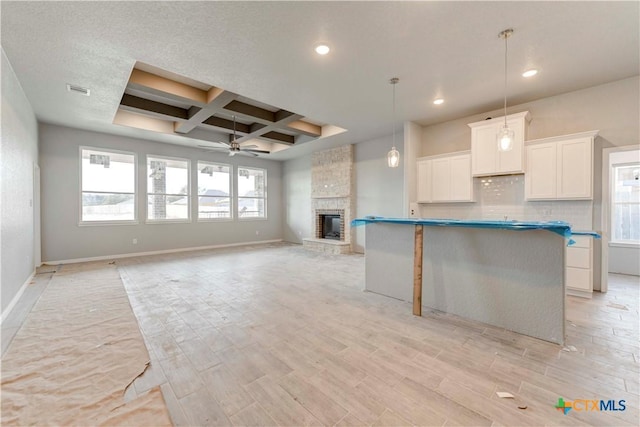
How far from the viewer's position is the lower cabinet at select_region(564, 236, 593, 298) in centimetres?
363

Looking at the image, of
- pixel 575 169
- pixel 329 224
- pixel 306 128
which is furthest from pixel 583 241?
pixel 329 224

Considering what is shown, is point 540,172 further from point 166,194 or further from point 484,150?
point 166,194

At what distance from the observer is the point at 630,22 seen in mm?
2574

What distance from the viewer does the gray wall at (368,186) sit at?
6.48 m

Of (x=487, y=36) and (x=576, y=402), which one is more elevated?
(x=487, y=36)

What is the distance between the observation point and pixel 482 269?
2.88 metres

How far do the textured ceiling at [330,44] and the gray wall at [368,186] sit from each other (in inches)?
91.6

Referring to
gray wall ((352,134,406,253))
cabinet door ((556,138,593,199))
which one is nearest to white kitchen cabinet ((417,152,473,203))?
gray wall ((352,134,406,253))

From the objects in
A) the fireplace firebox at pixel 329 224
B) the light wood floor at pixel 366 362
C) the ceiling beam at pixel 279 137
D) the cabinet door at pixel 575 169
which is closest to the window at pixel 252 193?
the ceiling beam at pixel 279 137

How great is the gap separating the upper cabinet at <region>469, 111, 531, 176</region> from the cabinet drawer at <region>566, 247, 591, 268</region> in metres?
1.38

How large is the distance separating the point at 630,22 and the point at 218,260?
7.26m

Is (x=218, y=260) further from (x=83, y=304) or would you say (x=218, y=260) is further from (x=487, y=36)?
(x=487, y=36)

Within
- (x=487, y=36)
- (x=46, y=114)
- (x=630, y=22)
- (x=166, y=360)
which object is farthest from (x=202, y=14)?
(x=46, y=114)

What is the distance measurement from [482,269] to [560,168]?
2.47 metres
